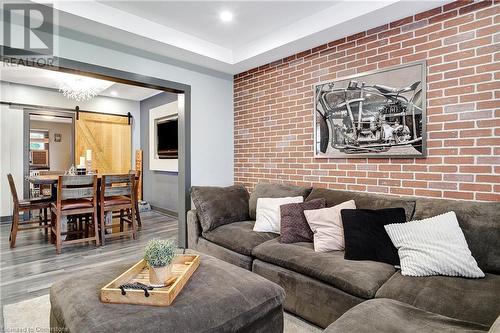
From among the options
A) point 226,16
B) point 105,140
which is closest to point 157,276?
point 226,16

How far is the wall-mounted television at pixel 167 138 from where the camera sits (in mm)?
5281

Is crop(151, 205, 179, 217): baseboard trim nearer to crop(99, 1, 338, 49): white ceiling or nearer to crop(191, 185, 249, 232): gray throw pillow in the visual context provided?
crop(191, 185, 249, 232): gray throw pillow

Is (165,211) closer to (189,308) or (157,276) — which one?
(157,276)

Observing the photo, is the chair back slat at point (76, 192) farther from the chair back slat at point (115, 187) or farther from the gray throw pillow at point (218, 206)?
the gray throw pillow at point (218, 206)

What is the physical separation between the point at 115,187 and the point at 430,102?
3.96 m

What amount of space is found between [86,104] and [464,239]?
6631mm

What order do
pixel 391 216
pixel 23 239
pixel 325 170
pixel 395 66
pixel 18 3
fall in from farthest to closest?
1. pixel 23 239
2. pixel 325 170
3. pixel 395 66
4. pixel 18 3
5. pixel 391 216

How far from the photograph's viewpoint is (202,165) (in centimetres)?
374

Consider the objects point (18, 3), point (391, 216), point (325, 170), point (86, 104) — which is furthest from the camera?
point (86, 104)

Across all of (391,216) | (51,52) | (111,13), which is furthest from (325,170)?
(51,52)

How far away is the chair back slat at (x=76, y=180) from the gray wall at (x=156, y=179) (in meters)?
1.85

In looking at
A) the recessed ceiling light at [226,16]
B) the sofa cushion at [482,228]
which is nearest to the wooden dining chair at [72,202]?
the recessed ceiling light at [226,16]

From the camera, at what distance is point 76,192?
3605mm

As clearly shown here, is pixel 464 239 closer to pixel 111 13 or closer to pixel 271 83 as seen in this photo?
pixel 271 83
